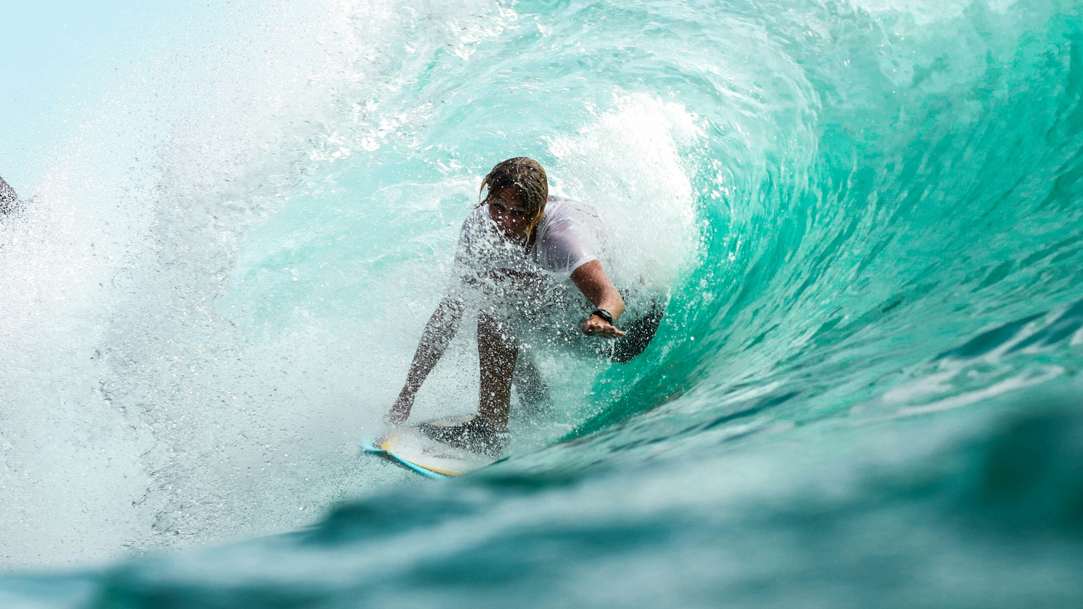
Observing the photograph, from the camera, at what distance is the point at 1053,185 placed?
8.29ft

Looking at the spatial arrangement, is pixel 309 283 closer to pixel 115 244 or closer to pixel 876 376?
pixel 115 244

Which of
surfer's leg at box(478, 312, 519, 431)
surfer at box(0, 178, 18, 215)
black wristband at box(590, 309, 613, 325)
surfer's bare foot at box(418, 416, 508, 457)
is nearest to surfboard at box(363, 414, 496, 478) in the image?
surfer's bare foot at box(418, 416, 508, 457)

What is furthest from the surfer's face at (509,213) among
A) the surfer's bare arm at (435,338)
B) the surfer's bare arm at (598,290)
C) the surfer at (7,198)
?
the surfer at (7,198)

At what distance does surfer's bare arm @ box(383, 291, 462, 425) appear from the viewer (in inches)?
108

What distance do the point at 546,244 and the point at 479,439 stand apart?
876 millimetres

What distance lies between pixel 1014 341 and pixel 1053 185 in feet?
6.65

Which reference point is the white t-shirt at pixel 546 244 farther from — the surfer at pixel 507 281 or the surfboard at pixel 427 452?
the surfboard at pixel 427 452

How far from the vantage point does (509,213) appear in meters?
2.49

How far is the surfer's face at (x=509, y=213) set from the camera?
2.47m

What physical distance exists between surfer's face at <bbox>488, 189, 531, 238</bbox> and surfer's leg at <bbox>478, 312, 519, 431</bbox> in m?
0.38

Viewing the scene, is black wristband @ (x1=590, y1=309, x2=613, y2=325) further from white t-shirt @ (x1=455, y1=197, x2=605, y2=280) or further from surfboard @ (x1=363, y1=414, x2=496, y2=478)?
surfboard @ (x1=363, y1=414, x2=496, y2=478)

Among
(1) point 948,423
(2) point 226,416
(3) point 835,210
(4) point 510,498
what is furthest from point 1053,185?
(2) point 226,416

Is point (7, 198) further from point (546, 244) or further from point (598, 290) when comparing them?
point (598, 290)

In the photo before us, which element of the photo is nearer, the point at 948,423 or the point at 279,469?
the point at 948,423
